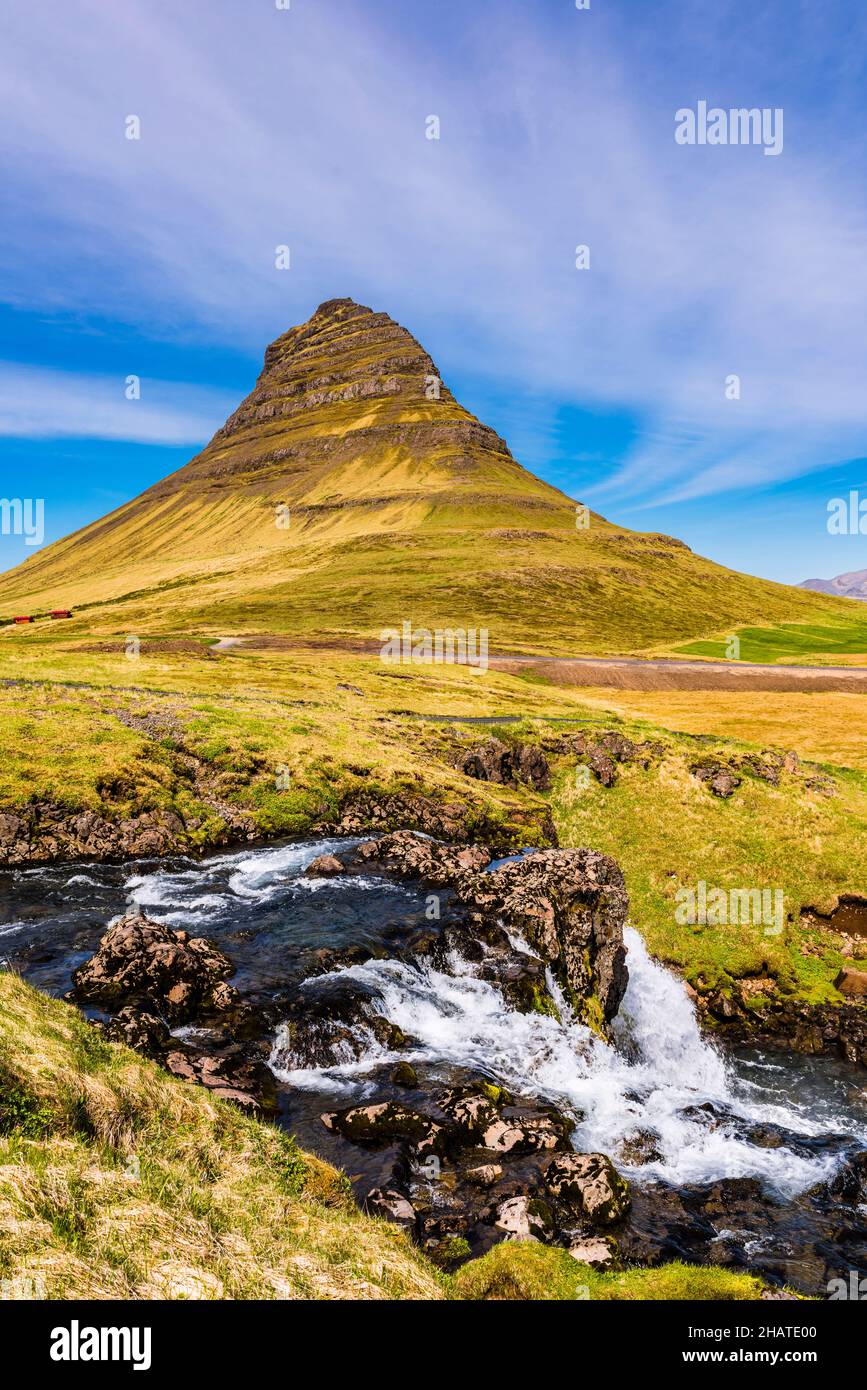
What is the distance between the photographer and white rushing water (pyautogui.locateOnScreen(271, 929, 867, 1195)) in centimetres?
1981

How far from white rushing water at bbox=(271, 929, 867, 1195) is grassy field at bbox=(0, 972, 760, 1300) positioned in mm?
5564

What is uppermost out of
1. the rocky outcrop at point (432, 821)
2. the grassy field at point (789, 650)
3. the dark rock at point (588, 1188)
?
the grassy field at point (789, 650)

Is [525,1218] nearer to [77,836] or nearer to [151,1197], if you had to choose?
[151,1197]

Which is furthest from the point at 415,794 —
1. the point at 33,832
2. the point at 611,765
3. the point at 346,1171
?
the point at 346,1171

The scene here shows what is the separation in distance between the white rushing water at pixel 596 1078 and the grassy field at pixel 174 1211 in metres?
5.56

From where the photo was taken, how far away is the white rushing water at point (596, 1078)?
19812 mm

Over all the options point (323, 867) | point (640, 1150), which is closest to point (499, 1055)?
point (640, 1150)

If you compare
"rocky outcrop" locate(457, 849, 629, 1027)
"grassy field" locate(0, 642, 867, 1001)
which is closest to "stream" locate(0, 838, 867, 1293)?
"rocky outcrop" locate(457, 849, 629, 1027)

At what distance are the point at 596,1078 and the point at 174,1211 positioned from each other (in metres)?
16.0

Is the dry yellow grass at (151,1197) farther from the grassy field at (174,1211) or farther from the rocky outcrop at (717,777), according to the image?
the rocky outcrop at (717,777)

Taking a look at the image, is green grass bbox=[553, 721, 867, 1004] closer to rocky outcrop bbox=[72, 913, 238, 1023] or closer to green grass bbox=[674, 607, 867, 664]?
rocky outcrop bbox=[72, 913, 238, 1023]

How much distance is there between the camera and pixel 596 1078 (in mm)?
22250

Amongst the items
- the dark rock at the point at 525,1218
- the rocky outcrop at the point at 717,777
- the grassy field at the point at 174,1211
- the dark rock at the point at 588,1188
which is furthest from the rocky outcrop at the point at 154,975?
the rocky outcrop at the point at 717,777
